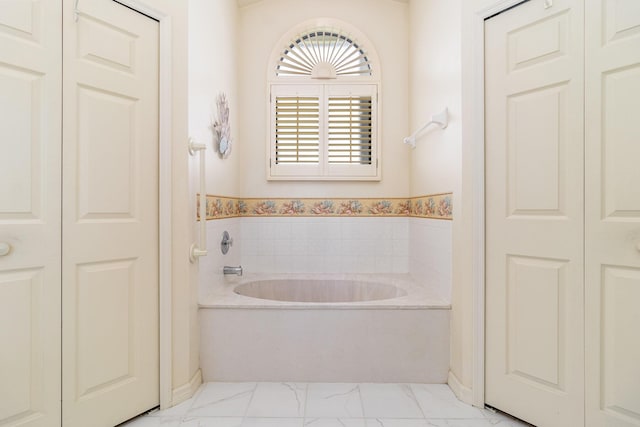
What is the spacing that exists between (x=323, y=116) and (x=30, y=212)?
6.49 feet

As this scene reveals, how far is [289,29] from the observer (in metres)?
2.76

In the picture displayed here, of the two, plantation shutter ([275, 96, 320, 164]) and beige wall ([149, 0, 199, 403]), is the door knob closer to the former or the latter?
beige wall ([149, 0, 199, 403])

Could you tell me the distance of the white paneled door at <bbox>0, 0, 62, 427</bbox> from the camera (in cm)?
123

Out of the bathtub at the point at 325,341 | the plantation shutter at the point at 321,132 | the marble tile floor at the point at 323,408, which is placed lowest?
the marble tile floor at the point at 323,408

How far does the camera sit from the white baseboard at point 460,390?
5.54 ft

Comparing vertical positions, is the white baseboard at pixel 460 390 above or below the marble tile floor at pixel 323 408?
above

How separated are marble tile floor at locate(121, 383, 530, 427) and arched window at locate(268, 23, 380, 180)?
1526 millimetres

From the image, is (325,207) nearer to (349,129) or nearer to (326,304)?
(349,129)

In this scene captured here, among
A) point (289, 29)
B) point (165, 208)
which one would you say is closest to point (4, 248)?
point (165, 208)

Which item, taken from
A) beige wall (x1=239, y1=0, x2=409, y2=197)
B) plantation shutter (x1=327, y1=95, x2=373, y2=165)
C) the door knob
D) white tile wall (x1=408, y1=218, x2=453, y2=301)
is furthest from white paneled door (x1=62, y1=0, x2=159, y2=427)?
white tile wall (x1=408, y1=218, x2=453, y2=301)

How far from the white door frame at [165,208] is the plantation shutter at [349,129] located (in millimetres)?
1375

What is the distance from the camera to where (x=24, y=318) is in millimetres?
1268

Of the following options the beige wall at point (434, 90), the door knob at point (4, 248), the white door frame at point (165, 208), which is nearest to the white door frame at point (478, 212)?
the beige wall at point (434, 90)

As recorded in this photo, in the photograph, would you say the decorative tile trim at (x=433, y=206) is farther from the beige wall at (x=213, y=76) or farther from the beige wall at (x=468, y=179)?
the beige wall at (x=213, y=76)
